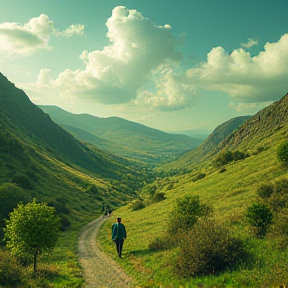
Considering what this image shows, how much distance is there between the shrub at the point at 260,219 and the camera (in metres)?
18.7

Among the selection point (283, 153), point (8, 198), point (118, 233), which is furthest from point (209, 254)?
point (8, 198)

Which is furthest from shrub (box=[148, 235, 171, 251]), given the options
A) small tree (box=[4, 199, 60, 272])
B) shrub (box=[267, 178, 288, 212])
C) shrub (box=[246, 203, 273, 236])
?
shrub (box=[267, 178, 288, 212])

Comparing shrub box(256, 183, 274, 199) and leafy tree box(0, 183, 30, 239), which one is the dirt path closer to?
shrub box(256, 183, 274, 199)

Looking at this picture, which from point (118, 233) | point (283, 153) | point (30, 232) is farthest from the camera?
point (283, 153)

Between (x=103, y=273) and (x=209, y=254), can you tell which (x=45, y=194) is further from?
(x=209, y=254)

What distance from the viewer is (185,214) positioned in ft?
86.6

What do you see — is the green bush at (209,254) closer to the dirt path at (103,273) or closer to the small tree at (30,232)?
the dirt path at (103,273)

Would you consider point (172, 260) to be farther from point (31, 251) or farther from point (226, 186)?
point (226, 186)

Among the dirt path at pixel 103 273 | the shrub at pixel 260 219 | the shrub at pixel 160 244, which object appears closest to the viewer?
the dirt path at pixel 103 273

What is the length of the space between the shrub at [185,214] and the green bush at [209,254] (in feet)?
20.1

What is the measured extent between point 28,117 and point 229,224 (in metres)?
205

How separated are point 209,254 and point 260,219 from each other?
6139mm

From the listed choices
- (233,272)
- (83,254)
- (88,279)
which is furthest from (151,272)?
(83,254)

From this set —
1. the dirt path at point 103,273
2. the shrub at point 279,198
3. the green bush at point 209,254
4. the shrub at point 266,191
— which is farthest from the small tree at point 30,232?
the shrub at point 266,191
